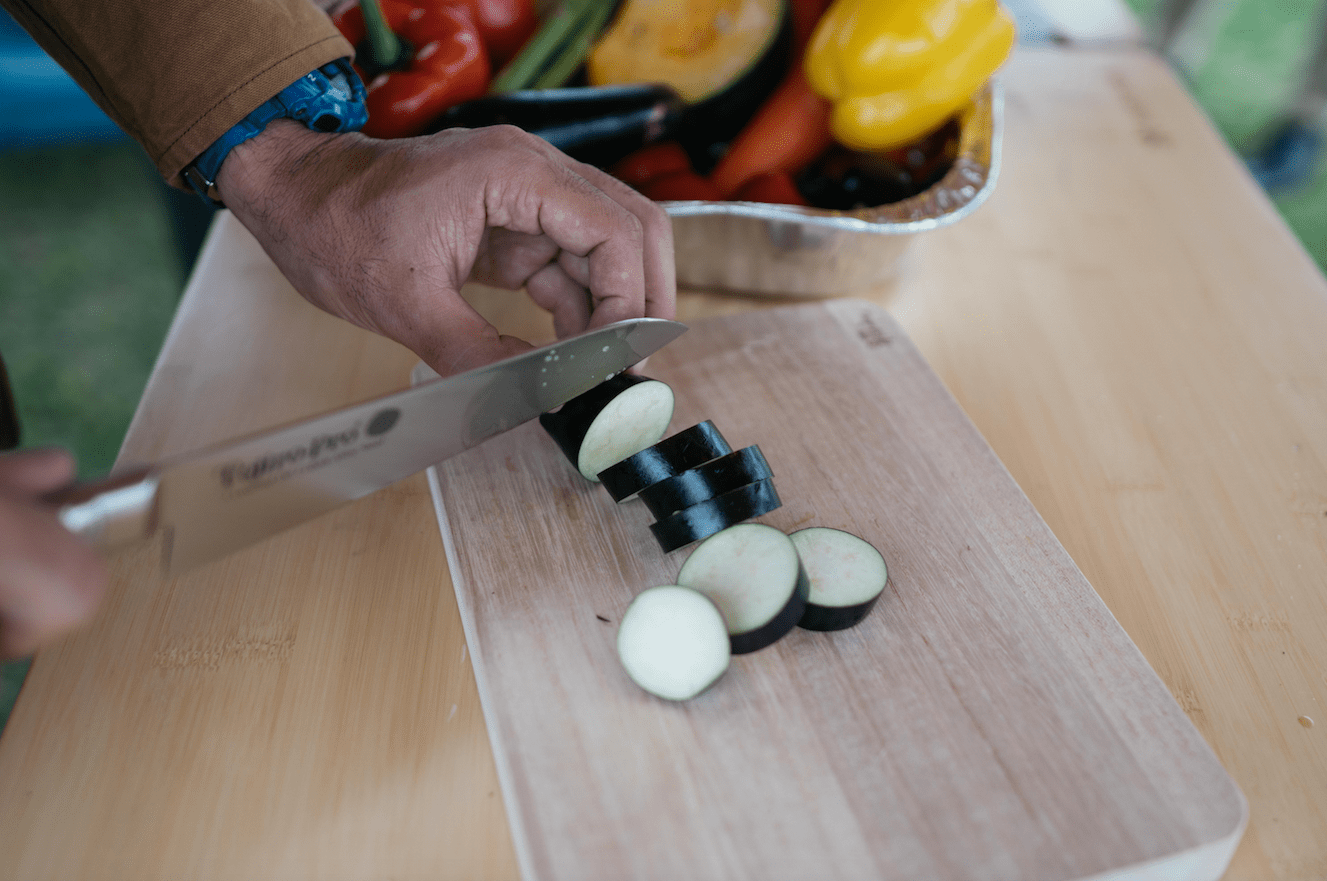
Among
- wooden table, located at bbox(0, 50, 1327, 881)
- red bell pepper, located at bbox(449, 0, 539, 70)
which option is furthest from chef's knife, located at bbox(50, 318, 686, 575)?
red bell pepper, located at bbox(449, 0, 539, 70)

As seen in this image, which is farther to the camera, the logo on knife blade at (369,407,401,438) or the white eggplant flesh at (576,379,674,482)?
the white eggplant flesh at (576,379,674,482)

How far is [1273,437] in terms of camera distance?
1.58 metres

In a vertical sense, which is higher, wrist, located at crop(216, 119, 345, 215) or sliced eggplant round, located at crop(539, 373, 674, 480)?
wrist, located at crop(216, 119, 345, 215)

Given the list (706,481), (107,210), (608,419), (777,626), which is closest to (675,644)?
(777,626)

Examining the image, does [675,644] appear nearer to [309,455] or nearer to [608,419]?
[608,419]

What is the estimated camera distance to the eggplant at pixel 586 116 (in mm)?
1698

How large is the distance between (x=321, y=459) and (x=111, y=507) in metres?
0.23

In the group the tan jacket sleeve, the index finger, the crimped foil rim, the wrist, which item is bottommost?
the crimped foil rim

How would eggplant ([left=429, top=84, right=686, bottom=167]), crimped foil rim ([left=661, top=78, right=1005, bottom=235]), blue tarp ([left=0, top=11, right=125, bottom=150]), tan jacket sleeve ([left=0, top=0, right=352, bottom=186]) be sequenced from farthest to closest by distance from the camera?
blue tarp ([left=0, top=11, right=125, bottom=150]) → eggplant ([left=429, top=84, right=686, bottom=167]) → crimped foil rim ([left=661, top=78, right=1005, bottom=235]) → tan jacket sleeve ([left=0, top=0, right=352, bottom=186])

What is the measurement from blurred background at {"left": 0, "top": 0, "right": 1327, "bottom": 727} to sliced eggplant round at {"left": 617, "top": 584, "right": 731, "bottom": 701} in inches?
79.9

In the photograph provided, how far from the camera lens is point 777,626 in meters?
1.08

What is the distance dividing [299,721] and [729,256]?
44.4 inches

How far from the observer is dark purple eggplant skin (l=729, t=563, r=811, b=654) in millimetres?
1066

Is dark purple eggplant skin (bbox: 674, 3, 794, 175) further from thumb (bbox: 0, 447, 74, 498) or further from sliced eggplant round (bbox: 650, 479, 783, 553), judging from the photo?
thumb (bbox: 0, 447, 74, 498)
